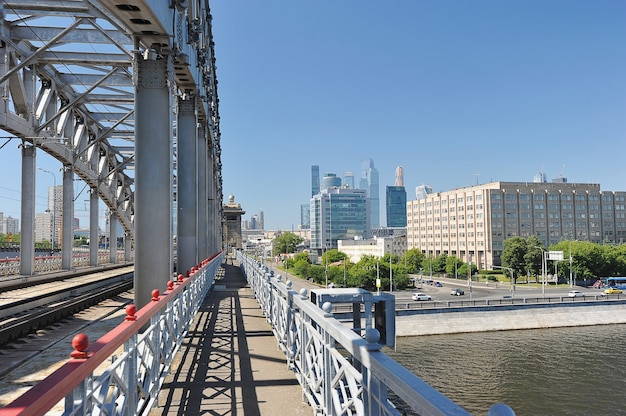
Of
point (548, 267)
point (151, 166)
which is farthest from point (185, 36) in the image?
point (548, 267)

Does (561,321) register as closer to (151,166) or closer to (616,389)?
(616,389)

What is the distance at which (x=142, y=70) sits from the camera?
8461mm

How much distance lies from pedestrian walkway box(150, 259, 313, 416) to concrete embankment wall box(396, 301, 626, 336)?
35.1m

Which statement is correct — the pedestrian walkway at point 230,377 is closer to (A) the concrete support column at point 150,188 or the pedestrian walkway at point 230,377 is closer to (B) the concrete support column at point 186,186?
(A) the concrete support column at point 150,188

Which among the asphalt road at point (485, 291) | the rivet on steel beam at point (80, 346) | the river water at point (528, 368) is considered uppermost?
the rivet on steel beam at point (80, 346)

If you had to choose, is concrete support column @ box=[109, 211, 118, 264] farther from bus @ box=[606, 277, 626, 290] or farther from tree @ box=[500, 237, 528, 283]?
bus @ box=[606, 277, 626, 290]

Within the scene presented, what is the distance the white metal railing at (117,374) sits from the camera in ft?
7.42

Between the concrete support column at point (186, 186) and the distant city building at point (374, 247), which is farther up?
the concrete support column at point (186, 186)

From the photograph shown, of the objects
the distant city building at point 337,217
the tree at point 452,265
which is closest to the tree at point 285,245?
the distant city building at point 337,217

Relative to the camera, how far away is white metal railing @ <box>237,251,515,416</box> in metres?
2.05

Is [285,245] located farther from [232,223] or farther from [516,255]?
[516,255]

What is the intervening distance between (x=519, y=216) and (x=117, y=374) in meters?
104

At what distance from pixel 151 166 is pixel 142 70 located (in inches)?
71.4

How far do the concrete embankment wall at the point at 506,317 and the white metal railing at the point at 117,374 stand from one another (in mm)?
38180
